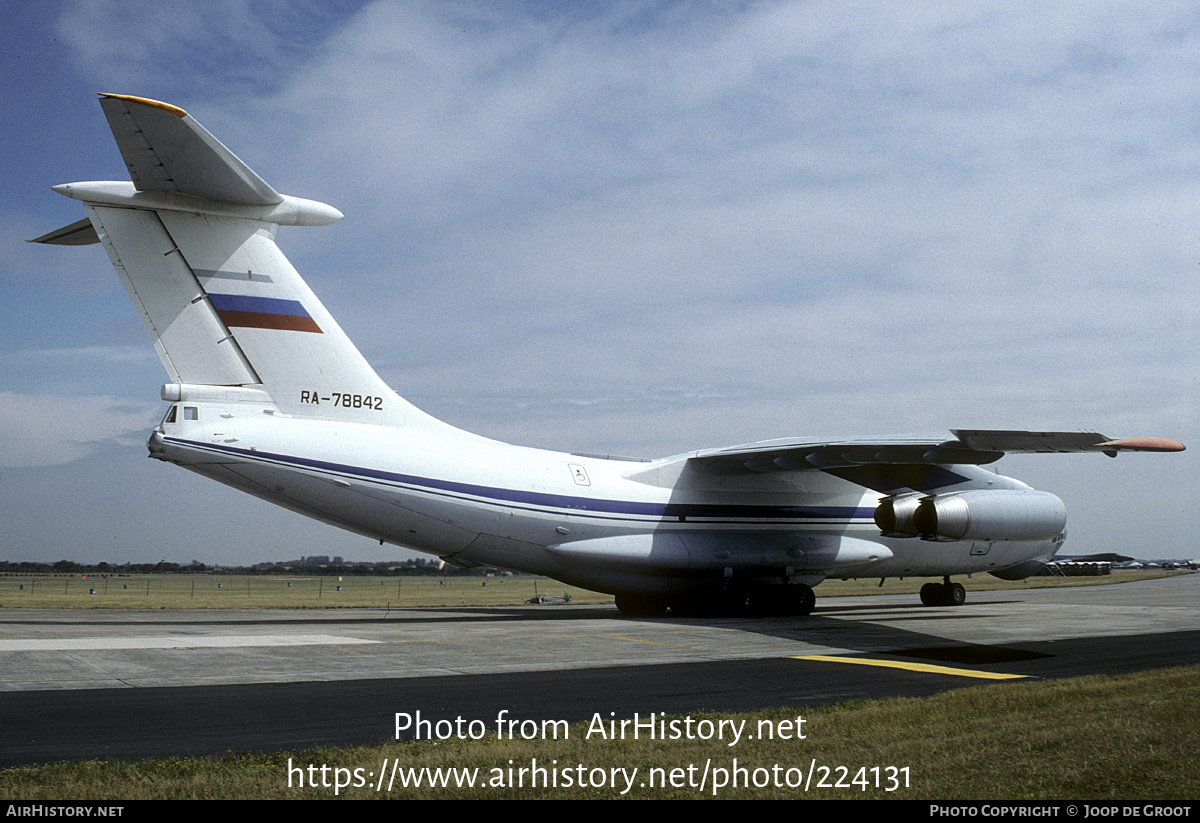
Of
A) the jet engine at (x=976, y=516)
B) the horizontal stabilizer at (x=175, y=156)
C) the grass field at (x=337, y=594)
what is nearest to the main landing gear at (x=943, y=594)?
the jet engine at (x=976, y=516)

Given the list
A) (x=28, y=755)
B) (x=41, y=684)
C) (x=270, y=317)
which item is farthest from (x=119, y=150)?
(x=28, y=755)

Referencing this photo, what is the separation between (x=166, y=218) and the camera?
550 inches

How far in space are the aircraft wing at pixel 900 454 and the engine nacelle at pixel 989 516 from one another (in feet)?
2.70

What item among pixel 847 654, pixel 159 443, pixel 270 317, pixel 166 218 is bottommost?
pixel 847 654

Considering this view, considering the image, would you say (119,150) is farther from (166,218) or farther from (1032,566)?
(1032,566)

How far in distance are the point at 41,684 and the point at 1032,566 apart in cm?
2176

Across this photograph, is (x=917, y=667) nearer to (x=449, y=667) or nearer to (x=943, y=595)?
(x=449, y=667)

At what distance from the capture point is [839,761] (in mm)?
5387

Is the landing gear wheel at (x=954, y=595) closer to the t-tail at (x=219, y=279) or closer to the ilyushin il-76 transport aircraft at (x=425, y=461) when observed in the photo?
the ilyushin il-76 transport aircraft at (x=425, y=461)

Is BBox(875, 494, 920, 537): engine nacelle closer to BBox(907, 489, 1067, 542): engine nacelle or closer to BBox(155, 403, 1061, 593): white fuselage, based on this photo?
BBox(907, 489, 1067, 542): engine nacelle

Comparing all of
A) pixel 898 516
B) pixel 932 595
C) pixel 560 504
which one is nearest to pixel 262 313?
pixel 560 504

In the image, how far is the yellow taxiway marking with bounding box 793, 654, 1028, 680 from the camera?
982 cm

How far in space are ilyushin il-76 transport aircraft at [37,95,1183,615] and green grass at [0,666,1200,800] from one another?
8799 millimetres

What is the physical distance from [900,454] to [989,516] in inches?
69.8
